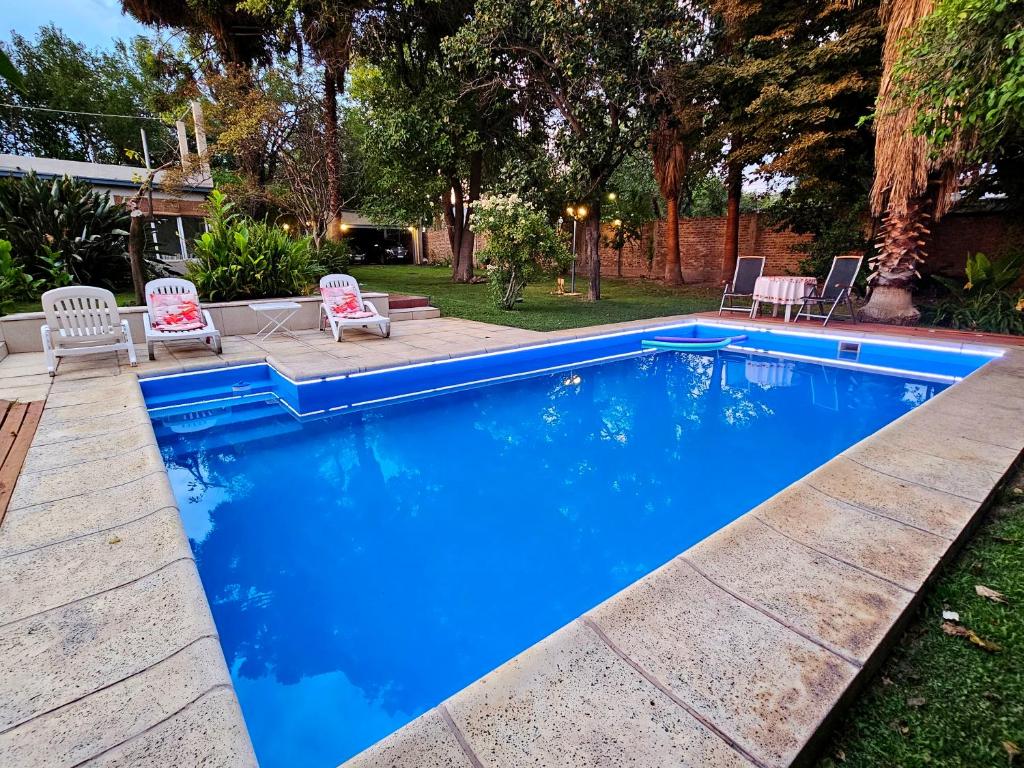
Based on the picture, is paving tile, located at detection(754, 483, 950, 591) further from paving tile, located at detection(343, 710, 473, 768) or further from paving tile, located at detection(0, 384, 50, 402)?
paving tile, located at detection(0, 384, 50, 402)

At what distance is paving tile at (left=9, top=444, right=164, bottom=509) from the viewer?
9.43 feet

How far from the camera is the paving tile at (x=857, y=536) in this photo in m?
2.17

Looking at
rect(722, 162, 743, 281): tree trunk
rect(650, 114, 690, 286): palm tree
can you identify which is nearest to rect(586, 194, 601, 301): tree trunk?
rect(650, 114, 690, 286): palm tree

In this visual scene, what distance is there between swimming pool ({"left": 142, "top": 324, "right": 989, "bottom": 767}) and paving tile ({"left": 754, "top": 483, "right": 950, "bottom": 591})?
26.1 inches

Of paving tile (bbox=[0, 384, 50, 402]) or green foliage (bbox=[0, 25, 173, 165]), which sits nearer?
paving tile (bbox=[0, 384, 50, 402])

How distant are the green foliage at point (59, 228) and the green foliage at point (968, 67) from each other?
459 inches

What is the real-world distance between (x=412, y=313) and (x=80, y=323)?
5102mm

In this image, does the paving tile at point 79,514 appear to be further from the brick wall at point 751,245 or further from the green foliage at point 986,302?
the brick wall at point 751,245

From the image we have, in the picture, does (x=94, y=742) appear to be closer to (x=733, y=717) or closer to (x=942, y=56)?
(x=733, y=717)

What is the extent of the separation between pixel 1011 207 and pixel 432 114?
11.8m

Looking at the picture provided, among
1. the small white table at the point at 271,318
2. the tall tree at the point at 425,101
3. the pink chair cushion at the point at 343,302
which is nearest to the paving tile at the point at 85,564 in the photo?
the pink chair cushion at the point at 343,302

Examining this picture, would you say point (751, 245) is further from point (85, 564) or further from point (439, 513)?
point (85, 564)

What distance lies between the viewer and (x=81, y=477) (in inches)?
122

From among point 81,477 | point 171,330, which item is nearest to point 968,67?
point 81,477
